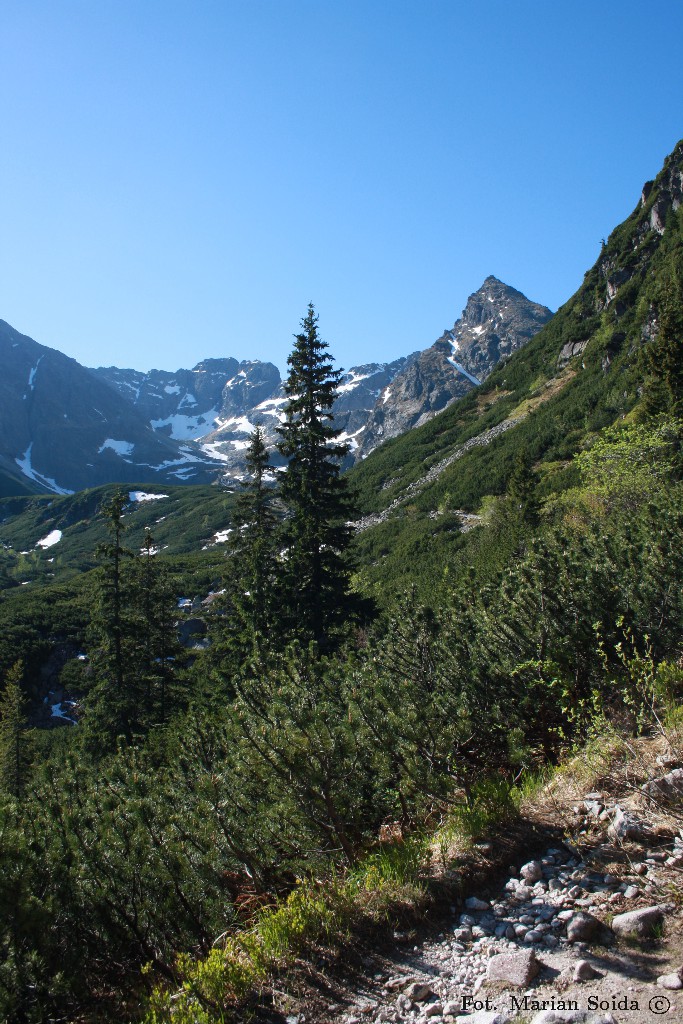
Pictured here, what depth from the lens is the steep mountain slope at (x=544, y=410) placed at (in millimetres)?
39094

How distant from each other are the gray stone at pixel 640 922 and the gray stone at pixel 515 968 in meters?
0.47

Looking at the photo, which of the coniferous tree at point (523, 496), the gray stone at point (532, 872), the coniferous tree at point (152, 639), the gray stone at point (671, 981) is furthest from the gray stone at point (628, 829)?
the coniferous tree at point (523, 496)

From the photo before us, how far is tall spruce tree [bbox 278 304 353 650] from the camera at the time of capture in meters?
16.0

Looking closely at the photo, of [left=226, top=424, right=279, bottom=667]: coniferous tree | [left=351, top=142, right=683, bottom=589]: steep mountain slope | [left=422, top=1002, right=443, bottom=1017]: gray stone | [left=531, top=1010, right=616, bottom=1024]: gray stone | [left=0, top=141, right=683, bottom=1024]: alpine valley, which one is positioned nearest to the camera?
[left=531, top=1010, right=616, bottom=1024]: gray stone

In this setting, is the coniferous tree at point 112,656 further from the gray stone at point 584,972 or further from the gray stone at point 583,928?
the gray stone at point 584,972

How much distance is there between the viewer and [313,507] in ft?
56.0

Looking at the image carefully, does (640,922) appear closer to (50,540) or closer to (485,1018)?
(485,1018)

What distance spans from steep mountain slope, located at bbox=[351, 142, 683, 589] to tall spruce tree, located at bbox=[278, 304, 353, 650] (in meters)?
14.6

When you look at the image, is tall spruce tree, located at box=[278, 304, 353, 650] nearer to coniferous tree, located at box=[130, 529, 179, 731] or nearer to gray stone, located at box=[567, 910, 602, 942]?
coniferous tree, located at box=[130, 529, 179, 731]

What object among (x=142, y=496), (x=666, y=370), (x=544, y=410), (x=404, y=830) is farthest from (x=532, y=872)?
(x=142, y=496)

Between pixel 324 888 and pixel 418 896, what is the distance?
2.37 ft

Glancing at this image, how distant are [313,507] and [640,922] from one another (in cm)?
1452

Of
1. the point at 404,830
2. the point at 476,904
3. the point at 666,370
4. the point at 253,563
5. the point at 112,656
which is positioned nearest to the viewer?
the point at 476,904

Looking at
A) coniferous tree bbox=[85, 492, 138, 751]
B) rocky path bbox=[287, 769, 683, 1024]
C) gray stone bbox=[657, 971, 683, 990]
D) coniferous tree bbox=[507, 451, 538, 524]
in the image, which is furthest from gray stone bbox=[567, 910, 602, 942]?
coniferous tree bbox=[507, 451, 538, 524]
